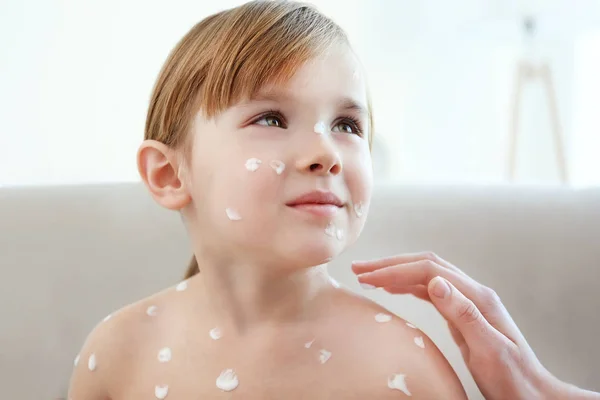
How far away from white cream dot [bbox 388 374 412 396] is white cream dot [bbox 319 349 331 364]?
70 millimetres

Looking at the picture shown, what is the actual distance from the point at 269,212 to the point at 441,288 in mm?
218

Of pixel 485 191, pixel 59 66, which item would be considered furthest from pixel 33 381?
pixel 59 66

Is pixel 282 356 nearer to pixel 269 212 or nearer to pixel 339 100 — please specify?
pixel 269 212

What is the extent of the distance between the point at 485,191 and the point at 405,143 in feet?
5.64

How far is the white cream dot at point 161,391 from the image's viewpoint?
74 centimetres

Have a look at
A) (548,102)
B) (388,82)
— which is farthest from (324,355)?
(388,82)

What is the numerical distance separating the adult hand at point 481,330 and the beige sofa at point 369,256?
27 centimetres

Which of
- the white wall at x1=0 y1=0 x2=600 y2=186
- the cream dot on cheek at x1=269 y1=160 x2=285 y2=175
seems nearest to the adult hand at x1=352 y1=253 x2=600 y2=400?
the cream dot on cheek at x1=269 y1=160 x2=285 y2=175

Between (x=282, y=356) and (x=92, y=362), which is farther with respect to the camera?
(x=92, y=362)

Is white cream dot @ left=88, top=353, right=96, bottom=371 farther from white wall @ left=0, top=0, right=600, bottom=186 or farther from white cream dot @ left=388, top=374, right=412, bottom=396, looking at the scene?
white wall @ left=0, top=0, right=600, bottom=186

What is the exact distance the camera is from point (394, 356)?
680 millimetres

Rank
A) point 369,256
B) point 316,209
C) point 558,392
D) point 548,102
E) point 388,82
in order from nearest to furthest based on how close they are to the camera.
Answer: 1. point 316,209
2. point 558,392
3. point 369,256
4. point 548,102
5. point 388,82

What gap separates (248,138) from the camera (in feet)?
2.12

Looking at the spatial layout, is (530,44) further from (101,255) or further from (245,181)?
(245,181)
